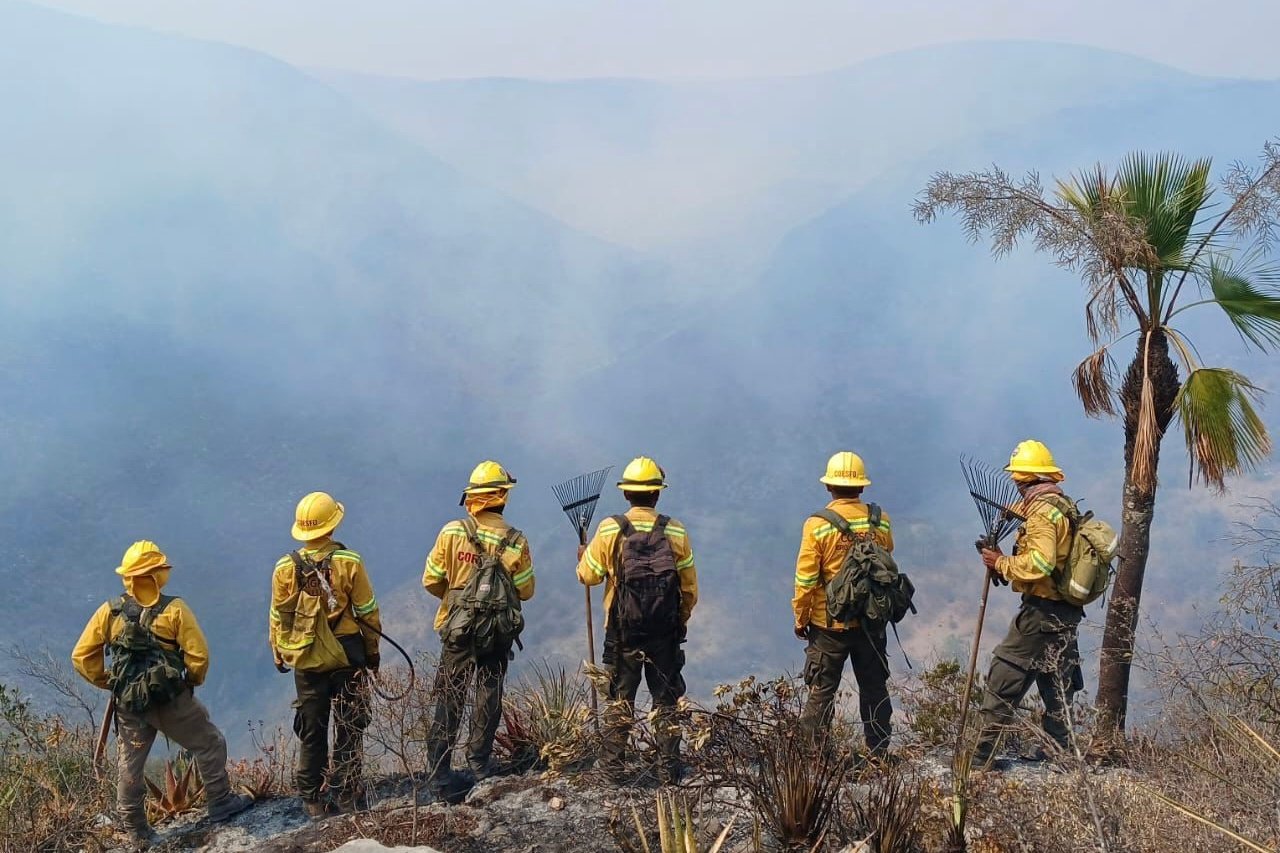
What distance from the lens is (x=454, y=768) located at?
239 inches

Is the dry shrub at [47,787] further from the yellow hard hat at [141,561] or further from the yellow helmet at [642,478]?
the yellow helmet at [642,478]

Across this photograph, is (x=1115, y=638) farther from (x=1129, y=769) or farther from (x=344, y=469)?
(x=344, y=469)

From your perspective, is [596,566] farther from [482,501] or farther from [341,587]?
[341,587]

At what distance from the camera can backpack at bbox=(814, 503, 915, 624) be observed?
521cm

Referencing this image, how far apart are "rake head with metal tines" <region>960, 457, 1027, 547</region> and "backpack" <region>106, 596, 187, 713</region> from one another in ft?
16.8

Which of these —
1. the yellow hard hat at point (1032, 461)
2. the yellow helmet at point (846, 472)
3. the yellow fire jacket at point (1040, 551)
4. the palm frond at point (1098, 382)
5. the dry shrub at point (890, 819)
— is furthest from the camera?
the palm frond at point (1098, 382)

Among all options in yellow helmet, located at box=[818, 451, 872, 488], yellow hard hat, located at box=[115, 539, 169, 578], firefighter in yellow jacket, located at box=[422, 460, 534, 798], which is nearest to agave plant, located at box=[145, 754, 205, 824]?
yellow hard hat, located at box=[115, 539, 169, 578]

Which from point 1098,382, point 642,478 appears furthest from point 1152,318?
point 642,478

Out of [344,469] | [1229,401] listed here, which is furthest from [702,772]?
[344,469]

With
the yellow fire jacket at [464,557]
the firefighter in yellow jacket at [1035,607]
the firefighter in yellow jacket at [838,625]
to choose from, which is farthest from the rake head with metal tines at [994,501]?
the yellow fire jacket at [464,557]

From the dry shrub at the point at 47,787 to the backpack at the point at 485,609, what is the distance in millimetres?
2477

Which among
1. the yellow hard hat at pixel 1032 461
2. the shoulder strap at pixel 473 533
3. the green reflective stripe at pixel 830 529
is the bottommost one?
the green reflective stripe at pixel 830 529

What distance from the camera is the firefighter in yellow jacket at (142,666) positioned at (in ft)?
17.1

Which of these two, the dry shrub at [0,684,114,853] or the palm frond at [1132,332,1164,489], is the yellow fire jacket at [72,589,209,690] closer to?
the dry shrub at [0,684,114,853]
